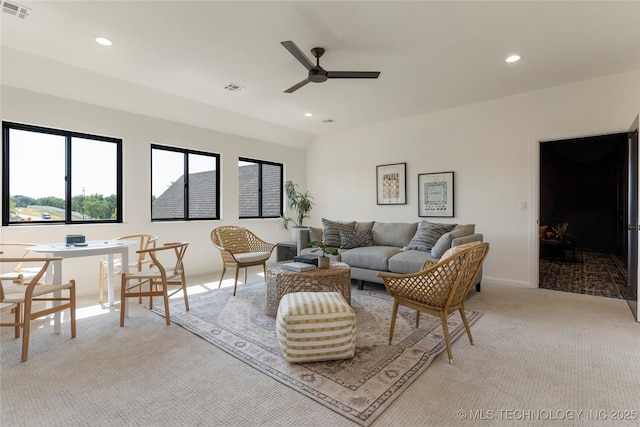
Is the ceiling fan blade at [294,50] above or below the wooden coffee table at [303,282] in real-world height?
above

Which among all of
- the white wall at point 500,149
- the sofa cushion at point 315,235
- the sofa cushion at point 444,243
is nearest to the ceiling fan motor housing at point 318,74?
the sofa cushion at point 444,243

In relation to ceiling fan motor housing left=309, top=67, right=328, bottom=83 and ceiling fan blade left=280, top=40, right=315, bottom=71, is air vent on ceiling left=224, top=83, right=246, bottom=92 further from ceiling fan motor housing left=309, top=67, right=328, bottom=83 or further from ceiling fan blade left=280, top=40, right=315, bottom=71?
ceiling fan blade left=280, top=40, right=315, bottom=71

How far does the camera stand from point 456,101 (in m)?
4.60

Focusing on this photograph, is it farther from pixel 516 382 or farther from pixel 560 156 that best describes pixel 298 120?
pixel 560 156

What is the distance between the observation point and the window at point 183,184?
4.88 m

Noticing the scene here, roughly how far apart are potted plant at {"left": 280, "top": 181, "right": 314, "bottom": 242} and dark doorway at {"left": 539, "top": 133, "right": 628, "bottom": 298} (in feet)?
15.5

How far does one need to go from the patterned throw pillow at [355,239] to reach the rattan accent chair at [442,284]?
2291 mm

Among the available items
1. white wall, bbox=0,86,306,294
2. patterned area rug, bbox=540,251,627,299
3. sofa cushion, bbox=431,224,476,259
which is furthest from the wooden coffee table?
patterned area rug, bbox=540,251,627,299

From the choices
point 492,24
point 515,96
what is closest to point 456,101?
point 515,96

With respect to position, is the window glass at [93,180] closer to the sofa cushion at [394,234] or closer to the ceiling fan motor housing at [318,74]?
the ceiling fan motor housing at [318,74]

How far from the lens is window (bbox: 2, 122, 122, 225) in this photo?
360 cm

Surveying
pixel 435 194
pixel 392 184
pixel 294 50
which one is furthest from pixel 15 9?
pixel 435 194

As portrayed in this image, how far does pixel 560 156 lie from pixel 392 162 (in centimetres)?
508

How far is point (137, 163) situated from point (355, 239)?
3.38 m
